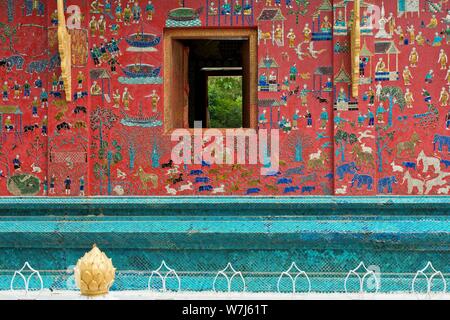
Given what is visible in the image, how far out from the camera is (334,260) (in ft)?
16.4

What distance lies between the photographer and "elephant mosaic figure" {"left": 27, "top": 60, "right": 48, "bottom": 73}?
606 cm

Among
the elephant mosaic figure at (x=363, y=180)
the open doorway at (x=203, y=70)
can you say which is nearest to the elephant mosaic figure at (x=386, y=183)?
the elephant mosaic figure at (x=363, y=180)

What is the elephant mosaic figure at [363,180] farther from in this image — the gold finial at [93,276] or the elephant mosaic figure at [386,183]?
the gold finial at [93,276]

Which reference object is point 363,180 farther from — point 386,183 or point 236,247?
point 236,247

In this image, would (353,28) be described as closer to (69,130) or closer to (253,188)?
(253,188)

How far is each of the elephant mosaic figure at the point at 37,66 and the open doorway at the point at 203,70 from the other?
1119mm

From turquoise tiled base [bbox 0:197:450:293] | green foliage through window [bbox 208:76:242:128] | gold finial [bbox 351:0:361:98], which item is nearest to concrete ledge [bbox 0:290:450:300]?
turquoise tiled base [bbox 0:197:450:293]

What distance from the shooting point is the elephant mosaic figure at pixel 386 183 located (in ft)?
19.5

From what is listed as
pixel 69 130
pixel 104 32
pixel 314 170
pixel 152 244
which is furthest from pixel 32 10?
pixel 314 170

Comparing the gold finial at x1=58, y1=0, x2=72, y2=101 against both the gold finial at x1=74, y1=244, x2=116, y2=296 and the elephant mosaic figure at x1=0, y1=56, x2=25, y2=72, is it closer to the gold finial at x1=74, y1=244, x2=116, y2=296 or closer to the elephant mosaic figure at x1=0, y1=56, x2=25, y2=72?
the elephant mosaic figure at x1=0, y1=56, x2=25, y2=72

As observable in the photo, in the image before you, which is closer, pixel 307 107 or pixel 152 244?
pixel 152 244

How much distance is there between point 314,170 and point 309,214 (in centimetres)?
55

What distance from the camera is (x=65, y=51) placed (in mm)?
5844

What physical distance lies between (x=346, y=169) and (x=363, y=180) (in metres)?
0.18
